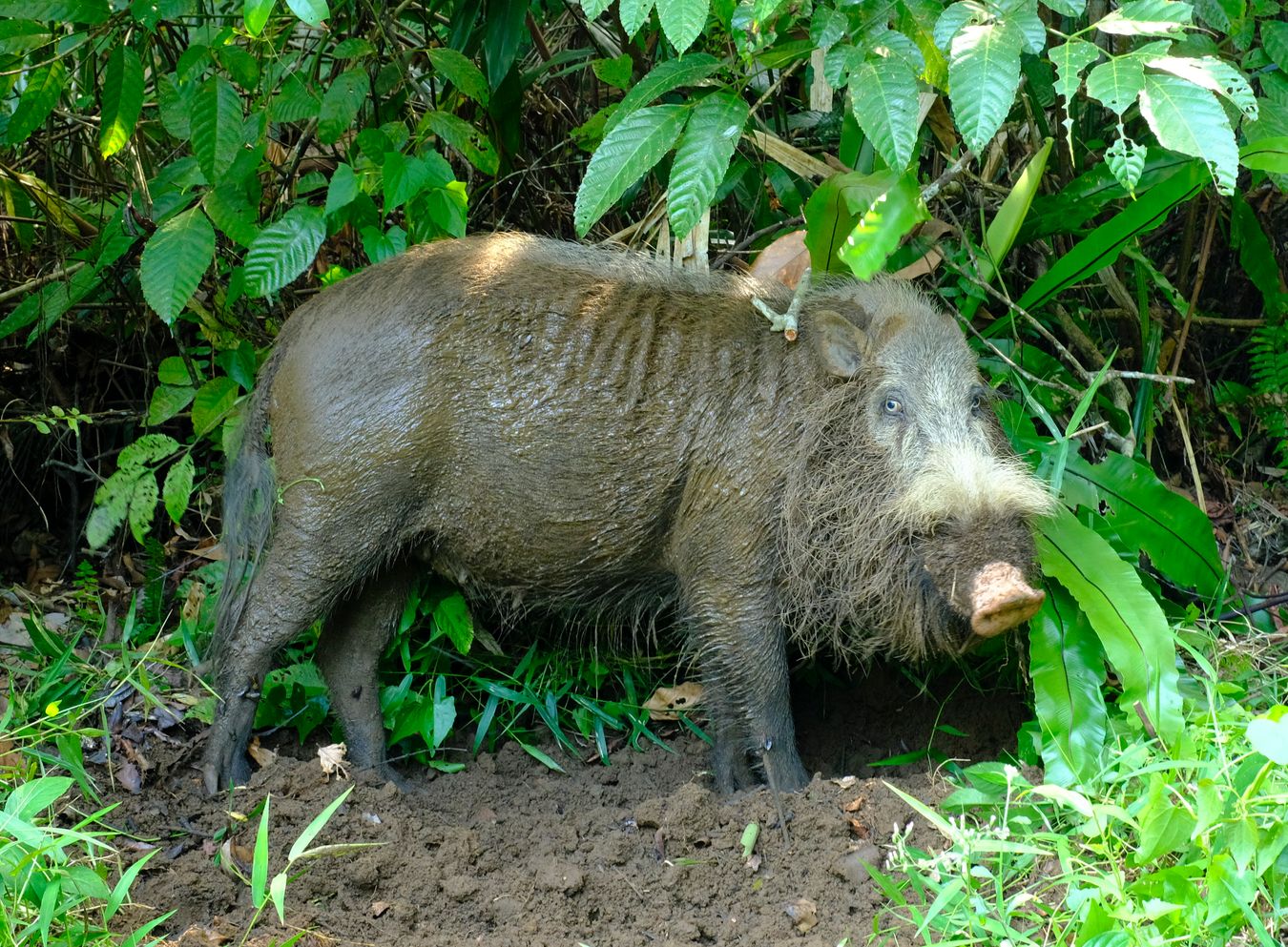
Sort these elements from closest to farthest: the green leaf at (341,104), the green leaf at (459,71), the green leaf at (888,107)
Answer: the green leaf at (888,107) → the green leaf at (341,104) → the green leaf at (459,71)

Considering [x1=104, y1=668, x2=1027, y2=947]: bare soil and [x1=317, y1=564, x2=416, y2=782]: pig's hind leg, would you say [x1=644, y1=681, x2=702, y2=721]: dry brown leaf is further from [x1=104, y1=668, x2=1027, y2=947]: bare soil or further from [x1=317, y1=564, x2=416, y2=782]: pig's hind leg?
[x1=317, y1=564, x2=416, y2=782]: pig's hind leg

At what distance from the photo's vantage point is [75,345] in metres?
5.21

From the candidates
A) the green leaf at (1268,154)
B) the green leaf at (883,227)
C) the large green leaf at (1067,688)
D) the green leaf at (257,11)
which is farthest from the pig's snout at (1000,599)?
the green leaf at (257,11)

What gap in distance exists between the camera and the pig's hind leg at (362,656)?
4.16 meters

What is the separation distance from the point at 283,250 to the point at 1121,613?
9.05 ft

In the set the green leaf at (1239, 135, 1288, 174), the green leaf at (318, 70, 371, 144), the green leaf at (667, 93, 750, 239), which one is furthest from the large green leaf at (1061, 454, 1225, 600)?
the green leaf at (318, 70, 371, 144)

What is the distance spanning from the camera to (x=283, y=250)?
413cm

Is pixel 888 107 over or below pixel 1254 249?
over

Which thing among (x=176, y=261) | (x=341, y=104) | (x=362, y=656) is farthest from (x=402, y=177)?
(x=362, y=656)

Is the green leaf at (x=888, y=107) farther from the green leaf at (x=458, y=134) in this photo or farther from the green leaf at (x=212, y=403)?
the green leaf at (x=212, y=403)

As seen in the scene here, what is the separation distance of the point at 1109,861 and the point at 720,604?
4.55 ft

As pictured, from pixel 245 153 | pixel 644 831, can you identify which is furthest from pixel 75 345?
pixel 644 831

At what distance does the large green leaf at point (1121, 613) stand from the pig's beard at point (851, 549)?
39 cm

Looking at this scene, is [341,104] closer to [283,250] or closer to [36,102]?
[283,250]
